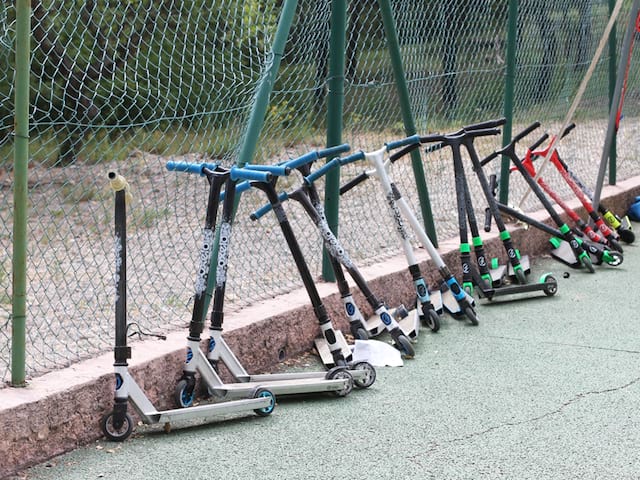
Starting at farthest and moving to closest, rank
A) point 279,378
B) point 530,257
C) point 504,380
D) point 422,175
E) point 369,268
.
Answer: point 530,257, point 422,175, point 369,268, point 504,380, point 279,378

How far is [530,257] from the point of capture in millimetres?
7719

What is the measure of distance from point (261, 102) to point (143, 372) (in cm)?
152

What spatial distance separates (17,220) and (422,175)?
334cm

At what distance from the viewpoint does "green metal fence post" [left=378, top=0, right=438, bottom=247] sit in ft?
20.0

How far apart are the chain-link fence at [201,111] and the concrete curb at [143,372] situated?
233mm

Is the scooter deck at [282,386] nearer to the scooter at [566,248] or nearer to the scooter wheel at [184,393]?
the scooter wheel at [184,393]

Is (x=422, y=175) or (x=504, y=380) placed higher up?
(x=422, y=175)

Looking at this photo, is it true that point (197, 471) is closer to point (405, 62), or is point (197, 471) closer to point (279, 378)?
point (279, 378)

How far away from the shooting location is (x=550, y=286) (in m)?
6.37

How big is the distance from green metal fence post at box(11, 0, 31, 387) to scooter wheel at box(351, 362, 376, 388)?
1.48 meters

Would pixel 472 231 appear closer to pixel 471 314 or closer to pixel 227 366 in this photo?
pixel 471 314

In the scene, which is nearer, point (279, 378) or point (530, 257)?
point (279, 378)

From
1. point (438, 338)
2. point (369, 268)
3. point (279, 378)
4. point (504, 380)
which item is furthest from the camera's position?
point (369, 268)

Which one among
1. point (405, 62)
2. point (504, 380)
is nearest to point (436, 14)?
point (405, 62)
